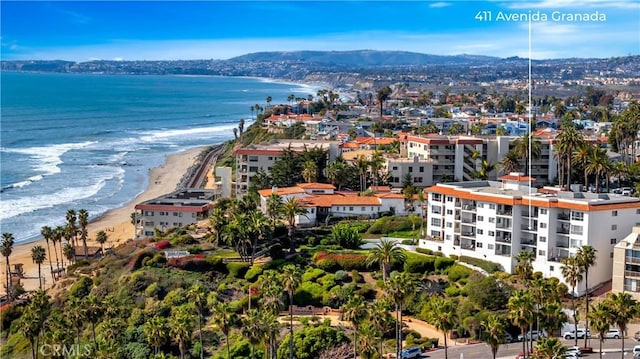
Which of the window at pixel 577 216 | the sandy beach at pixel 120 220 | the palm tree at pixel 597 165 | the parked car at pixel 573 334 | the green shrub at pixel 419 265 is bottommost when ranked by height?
the sandy beach at pixel 120 220

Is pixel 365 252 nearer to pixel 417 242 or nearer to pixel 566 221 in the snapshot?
pixel 417 242

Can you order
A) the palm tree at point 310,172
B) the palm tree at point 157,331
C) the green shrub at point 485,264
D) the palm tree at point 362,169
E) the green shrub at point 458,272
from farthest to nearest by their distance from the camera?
1. the palm tree at point 310,172
2. the palm tree at point 362,169
3. the green shrub at point 485,264
4. the green shrub at point 458,272
5. the palm tree at point 157,331

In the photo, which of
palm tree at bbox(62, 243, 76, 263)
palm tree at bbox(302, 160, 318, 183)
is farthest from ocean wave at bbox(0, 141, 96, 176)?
palm tree at bbox(302, 160, 318, 183)

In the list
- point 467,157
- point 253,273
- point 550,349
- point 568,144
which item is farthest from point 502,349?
point 467,157

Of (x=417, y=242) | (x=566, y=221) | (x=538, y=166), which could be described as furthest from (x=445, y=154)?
(x=566, y=221)

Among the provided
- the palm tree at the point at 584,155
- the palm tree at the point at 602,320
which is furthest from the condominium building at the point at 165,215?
the palm tree at the point at 602,320

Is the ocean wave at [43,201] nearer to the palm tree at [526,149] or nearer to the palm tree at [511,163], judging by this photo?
the palm tree at [511,163]
